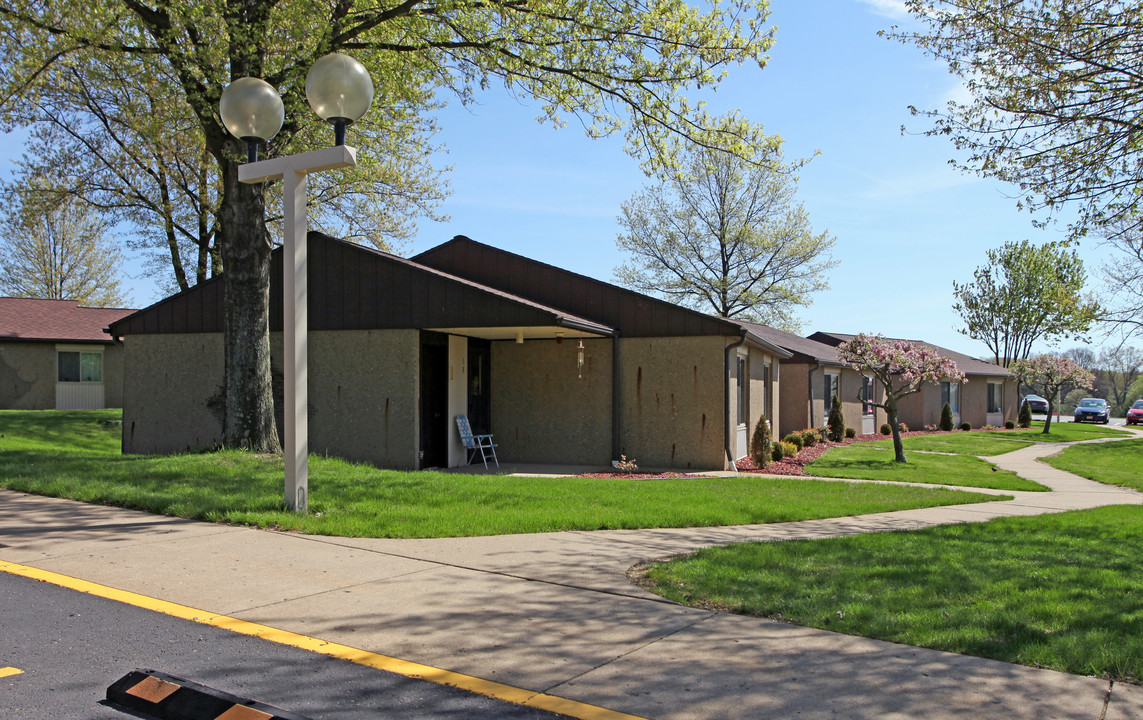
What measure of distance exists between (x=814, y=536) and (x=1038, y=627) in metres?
3.50

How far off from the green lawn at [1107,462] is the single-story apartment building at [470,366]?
8410 mm

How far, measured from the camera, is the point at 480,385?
57.4 feet

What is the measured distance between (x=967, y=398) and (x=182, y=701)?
41.2m

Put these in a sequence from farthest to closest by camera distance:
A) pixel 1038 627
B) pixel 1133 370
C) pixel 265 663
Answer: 1. pixel 1133 370
2. pixel 1038 627
3. pixel 265 663

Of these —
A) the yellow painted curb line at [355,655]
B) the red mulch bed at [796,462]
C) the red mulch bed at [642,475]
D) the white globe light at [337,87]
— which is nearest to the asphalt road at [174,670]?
the yellow painted curb line at [355,655]

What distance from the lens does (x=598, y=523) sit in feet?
27.5

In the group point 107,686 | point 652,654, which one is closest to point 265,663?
point 107,686

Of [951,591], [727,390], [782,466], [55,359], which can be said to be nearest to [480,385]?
[727,390]

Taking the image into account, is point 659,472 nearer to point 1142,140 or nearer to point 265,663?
point 1142,140

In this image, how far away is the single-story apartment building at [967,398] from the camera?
35906 millimetres

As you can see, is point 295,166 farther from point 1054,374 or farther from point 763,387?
point 1054,374

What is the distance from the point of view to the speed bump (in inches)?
136

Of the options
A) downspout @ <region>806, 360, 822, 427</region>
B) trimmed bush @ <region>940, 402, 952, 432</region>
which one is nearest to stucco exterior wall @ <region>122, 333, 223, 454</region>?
downspout @ <region>806, 360, 822, 427</region>

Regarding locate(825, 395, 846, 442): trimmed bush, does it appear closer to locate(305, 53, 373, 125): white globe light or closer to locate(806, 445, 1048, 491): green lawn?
locate(806, 445, 1048, 491): green lawn
